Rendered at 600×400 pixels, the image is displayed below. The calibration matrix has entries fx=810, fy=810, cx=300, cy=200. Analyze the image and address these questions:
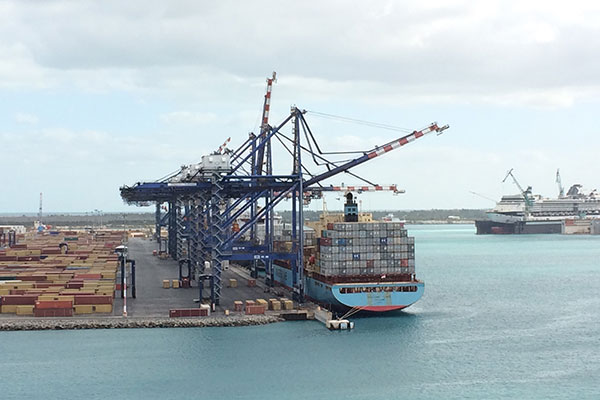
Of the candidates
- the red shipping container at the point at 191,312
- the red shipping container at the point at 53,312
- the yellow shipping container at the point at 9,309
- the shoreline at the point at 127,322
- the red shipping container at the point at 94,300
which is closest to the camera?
the shoreline at the point at 127,322

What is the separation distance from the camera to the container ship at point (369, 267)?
6594cm

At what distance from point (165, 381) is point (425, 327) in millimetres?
23929

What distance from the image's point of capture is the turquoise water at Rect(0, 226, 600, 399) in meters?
44.2

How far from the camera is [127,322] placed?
194 feet

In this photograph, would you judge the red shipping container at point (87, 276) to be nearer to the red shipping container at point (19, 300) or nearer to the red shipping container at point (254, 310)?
the red shipping container at point (19, 300)

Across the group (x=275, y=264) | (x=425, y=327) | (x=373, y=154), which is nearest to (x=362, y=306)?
(x=425, y=327)

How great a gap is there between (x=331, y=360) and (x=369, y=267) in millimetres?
17713

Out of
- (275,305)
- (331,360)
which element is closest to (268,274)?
(275,305)

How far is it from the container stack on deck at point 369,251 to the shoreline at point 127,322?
8.48 m

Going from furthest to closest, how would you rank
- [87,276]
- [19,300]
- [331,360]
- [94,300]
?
[87,276] < [19,300] < [94,300] < [331,360]

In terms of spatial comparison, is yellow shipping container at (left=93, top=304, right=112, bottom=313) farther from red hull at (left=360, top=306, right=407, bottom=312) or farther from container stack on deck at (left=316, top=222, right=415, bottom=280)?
red hull at (left=360, top=306, right=407, bottom=312)

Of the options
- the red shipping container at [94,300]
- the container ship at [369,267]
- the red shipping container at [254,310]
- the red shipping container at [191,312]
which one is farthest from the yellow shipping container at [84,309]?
the container ship at [369,267]

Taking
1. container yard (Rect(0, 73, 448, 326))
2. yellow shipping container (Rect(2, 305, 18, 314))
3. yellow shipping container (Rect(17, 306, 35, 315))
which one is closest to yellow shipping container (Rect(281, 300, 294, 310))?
container yard (Rect(0, 73, 448, 326))

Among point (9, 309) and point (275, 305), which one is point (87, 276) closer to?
point (9, 309)
